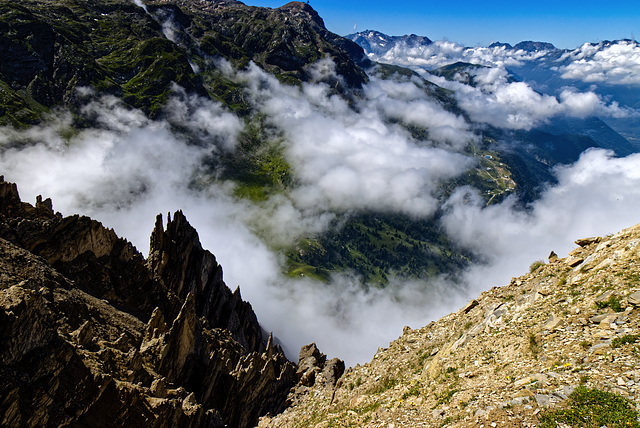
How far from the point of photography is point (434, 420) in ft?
72.4

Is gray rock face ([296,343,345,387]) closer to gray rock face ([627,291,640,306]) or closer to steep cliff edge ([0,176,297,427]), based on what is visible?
steep cliff edge ([0,176,297,427])

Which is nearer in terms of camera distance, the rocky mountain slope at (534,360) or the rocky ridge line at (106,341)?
the rocky mountain slope at (534,360)

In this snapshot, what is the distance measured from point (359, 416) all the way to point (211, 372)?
113ft

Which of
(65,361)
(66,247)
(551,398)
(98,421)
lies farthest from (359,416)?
(66,247)

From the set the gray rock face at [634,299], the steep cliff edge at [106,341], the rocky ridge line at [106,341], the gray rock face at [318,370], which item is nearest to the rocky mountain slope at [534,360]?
the gray rock face at [634,299]

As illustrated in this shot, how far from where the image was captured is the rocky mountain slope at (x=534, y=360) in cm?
1766

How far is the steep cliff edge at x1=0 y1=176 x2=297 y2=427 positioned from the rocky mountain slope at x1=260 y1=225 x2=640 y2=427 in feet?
74.4

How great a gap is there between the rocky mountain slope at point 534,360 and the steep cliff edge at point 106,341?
22.7 metres

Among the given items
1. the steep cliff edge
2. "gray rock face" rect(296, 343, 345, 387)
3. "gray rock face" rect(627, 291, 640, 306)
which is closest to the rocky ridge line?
the steep cliff edge

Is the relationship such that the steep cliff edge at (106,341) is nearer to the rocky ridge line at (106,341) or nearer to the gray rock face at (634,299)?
the rocky ridge line at (106,341)

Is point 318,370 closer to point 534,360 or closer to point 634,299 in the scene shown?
point 534,360

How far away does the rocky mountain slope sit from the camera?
17.7 m

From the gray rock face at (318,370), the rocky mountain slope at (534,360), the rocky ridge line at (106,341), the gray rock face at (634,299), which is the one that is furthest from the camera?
the gray rock face at (318,370)

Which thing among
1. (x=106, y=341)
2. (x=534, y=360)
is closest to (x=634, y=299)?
(x=534, y=360)
